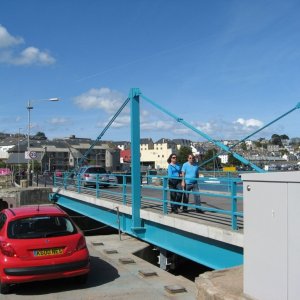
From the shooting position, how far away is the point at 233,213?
27.5 feet

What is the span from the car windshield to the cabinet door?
485 cm

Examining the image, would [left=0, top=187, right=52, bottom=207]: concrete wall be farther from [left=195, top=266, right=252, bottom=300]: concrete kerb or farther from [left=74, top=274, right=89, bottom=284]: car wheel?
[left=195, top=266, right=252, bottom=300]: concrete kerb

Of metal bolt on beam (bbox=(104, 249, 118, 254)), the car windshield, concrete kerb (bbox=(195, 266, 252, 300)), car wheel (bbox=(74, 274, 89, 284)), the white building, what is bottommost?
metal bolt on beam (bbox=(104, 249, 118, 254))

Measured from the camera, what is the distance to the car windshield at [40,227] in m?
8.14

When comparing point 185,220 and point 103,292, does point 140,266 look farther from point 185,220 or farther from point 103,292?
point 103,292

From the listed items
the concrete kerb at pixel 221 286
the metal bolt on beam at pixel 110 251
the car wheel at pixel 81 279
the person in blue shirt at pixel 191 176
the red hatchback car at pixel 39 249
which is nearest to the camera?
the concrete kerb at pixel 221 286

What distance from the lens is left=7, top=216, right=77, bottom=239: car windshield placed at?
8141 mm

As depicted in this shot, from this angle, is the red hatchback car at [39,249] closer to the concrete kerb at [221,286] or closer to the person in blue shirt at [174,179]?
the concrete kerb at [221,286]

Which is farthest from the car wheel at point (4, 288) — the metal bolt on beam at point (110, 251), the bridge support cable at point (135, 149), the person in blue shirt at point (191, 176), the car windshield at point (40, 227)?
the bridge support cable at point (135, 149)

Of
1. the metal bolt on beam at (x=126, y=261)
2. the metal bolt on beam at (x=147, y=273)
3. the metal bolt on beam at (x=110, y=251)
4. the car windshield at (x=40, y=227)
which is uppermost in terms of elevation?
the car windshield at (x=40, y=227)

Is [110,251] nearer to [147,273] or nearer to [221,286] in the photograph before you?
[147,273]

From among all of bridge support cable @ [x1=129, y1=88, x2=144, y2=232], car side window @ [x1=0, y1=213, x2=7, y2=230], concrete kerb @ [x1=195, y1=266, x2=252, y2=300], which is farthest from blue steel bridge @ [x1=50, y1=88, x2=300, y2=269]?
car side window @ [x1=0, y1=213, x2=7, y2=230]

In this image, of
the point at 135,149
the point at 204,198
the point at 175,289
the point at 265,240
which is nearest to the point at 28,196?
the point at 204,198

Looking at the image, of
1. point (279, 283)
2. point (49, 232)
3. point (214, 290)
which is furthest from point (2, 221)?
point (279, 283)
